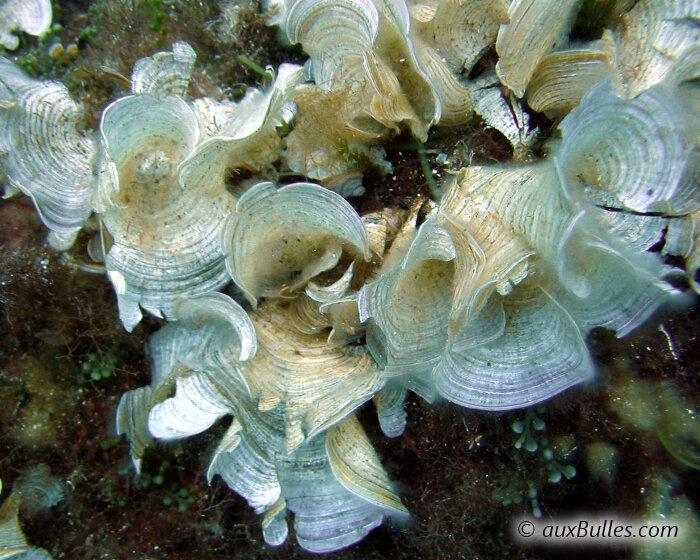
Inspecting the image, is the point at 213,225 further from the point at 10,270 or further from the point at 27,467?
the point at 27,467

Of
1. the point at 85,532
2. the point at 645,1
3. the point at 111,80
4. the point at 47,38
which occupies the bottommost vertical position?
the point at 85,532

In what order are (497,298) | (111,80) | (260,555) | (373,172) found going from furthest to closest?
(260,555)
(111,80)
(373,172)
(497,298)

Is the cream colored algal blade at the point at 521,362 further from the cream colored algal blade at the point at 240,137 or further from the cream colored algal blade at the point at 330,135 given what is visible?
the cream colored algal blade at the point at 240,137

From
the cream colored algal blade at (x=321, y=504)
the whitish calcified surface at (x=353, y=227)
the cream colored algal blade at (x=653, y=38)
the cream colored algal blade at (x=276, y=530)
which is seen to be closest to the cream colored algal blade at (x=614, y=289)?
the whitish calcified surface at (x=353, y=227)

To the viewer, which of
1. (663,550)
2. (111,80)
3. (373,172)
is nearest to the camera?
(373,172)

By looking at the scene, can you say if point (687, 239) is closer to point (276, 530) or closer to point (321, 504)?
point (321, 504)

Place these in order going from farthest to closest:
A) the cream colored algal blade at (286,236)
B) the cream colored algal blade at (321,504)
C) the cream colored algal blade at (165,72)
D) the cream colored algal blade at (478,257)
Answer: the cream colored algal blade at (321,504)
the cream colored algal blade at (165,72)
the cream colored algal blade at (286,236)
the cream colored algal blade at (478,257)

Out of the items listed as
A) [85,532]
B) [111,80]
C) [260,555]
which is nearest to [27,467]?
[85,532]
